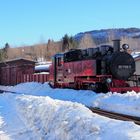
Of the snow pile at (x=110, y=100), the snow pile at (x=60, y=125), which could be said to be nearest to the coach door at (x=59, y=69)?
the snow pile at (x=110, y=100)

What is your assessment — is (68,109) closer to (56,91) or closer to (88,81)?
(88,81)

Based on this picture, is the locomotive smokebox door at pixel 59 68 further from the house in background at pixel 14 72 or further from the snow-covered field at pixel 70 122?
the house in background at pixel 14 72

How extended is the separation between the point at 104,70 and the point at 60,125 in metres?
15.6

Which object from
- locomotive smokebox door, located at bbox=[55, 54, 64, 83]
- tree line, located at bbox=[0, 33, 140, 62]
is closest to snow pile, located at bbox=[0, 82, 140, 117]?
locomotive smokebox door, located at bbox=[55, 54, 64, 83]

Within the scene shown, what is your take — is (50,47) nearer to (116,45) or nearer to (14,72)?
(14,72)

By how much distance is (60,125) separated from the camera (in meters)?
11.8

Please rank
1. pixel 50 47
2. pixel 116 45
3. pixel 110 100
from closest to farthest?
pixel 110 100 < pixel 116 45 < pixel 50 47

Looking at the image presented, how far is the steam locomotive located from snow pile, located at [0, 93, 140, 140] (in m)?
8.57

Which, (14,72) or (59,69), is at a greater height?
(14,72)

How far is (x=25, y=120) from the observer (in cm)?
1625

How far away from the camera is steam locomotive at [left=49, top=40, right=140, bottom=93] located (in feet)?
86.2

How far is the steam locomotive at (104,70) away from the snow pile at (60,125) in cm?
857

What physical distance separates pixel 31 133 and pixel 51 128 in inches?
56.9

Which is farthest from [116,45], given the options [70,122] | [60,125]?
[70,122]
